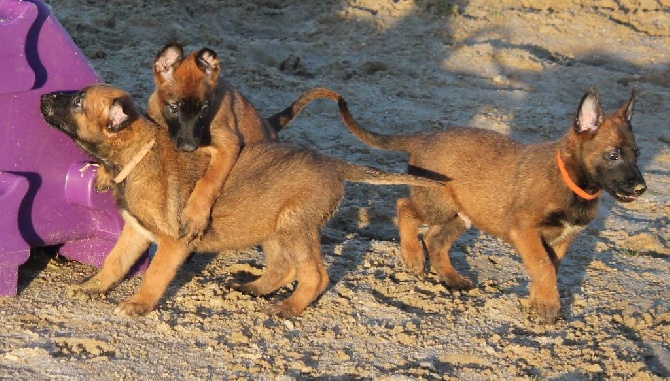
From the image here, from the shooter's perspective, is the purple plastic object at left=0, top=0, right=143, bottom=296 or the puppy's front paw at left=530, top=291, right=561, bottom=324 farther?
the puppy's front paw at left=530, top=291, right=561, bottom=324

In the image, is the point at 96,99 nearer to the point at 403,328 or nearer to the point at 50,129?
the point at 50,129

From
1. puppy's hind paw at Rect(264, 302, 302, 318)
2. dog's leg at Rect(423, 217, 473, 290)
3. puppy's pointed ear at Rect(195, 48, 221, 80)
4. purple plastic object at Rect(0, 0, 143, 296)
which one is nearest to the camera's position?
purple plastic object at Rect(0, 0, 143, 296)

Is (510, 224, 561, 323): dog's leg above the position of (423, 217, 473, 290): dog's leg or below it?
above

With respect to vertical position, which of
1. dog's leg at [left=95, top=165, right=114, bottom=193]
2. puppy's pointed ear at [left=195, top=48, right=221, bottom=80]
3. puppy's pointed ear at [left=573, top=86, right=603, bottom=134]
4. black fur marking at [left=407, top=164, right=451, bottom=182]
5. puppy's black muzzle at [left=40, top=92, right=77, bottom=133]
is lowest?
black fur marking at [left=407, top=164, right=451, bottom=182]

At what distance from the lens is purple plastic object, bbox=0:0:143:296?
5.66 meters

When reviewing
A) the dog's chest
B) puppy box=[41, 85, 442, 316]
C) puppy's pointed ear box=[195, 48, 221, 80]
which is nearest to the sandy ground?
puppy box=[41, 85, 442, 316]

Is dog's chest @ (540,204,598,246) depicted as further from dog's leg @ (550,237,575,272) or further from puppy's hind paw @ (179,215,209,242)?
puppy's hind paw @ (179,215,209,242)

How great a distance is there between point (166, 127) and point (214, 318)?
1157 millimetres

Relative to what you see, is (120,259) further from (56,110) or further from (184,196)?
(56,110)

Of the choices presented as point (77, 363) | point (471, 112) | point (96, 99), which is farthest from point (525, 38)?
point (77, 363)

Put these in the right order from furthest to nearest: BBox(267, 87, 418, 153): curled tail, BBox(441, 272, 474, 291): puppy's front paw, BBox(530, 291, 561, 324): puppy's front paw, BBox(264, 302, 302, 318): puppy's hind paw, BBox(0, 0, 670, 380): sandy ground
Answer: BBox(267, 87, 418, 153): curled tail, BBox(441, 272, 474, 291): puppy's front paw, BBox(530, 291, 561, 324): puppy's front paw, BBox(264, 302, 302, 318): puppy's hind paw, BBox(0, 0, 670, 380): sandy ground

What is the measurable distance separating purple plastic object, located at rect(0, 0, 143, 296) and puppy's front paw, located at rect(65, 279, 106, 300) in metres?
0.31

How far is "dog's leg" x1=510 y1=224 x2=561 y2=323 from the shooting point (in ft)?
19.9

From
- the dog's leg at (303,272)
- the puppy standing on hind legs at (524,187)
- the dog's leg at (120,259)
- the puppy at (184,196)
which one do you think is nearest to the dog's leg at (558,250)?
the puppy standing on hind legs at (524,187)
